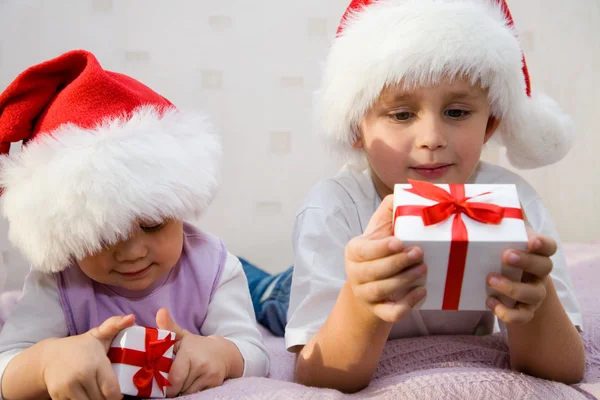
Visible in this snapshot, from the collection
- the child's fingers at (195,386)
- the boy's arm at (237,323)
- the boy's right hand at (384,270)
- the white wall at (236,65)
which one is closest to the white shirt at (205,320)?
the boy's arm at (237,323)

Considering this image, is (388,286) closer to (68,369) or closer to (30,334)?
(68,369)

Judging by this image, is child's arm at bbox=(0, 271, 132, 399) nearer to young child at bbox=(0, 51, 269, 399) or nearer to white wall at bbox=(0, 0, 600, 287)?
young child at bbox=(0, 51, 269, 399)

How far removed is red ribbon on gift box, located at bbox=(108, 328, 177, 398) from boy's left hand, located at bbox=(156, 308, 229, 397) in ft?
0.07

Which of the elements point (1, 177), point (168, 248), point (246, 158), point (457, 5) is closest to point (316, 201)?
point (168, 248)

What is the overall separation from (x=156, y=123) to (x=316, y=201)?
12.0 inches

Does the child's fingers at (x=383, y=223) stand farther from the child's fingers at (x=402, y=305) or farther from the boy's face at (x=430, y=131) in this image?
the boy's face at (x=430, y=131)

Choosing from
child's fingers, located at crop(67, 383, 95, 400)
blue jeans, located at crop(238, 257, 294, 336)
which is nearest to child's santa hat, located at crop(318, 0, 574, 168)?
blue jeans, located at crop(238, 257, 294, 336)

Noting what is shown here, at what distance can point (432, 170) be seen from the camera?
3.34 ft

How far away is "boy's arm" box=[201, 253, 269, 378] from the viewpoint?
1012 millimetres

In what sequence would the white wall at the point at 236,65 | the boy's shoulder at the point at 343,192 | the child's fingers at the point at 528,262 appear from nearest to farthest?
the child's fingers at the point at 528,262 → the boy's shoulder at the point at 343,192 → the white wall at the point at 236,65

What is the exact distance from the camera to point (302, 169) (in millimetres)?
2031

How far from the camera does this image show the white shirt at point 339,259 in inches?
40.0

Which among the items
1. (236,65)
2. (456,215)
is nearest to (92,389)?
(456,215)

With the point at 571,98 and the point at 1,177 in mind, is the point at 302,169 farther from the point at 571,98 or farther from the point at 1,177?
the point at 1,177
